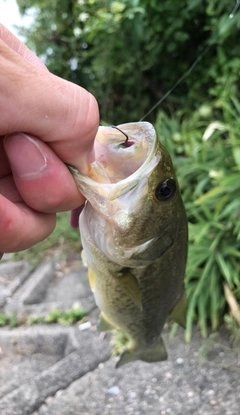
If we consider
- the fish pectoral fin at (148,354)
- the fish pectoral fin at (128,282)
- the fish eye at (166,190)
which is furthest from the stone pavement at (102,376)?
the fish eye at (166,190)

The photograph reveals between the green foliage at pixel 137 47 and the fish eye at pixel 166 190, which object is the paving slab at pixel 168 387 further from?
the green foliage at pixel 137 47

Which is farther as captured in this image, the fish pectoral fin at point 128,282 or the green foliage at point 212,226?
the green foliage at point 212,226

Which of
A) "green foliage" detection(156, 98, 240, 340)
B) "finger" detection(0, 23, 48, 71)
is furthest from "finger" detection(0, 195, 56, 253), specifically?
"green foliage" detection(156, 98, 240, 340)

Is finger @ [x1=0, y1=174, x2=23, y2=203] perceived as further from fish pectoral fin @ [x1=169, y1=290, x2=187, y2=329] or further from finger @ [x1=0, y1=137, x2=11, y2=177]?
fish pectoral fin @ [x1=169, y1=290, x2=187, y2=329]

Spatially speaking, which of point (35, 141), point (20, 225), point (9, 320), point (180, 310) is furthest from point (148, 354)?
point (9, 320)

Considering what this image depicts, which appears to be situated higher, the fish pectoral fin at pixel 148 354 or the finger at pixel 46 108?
the finger at pixel 46 108

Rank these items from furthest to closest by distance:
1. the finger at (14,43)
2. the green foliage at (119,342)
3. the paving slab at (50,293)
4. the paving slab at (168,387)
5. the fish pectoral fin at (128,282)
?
the paving slab at (50,293) → the green foliage at (119,342) → the paving slab at (168,387) → the fish pectoral fin at (128,282) → the finger at (14,43)
